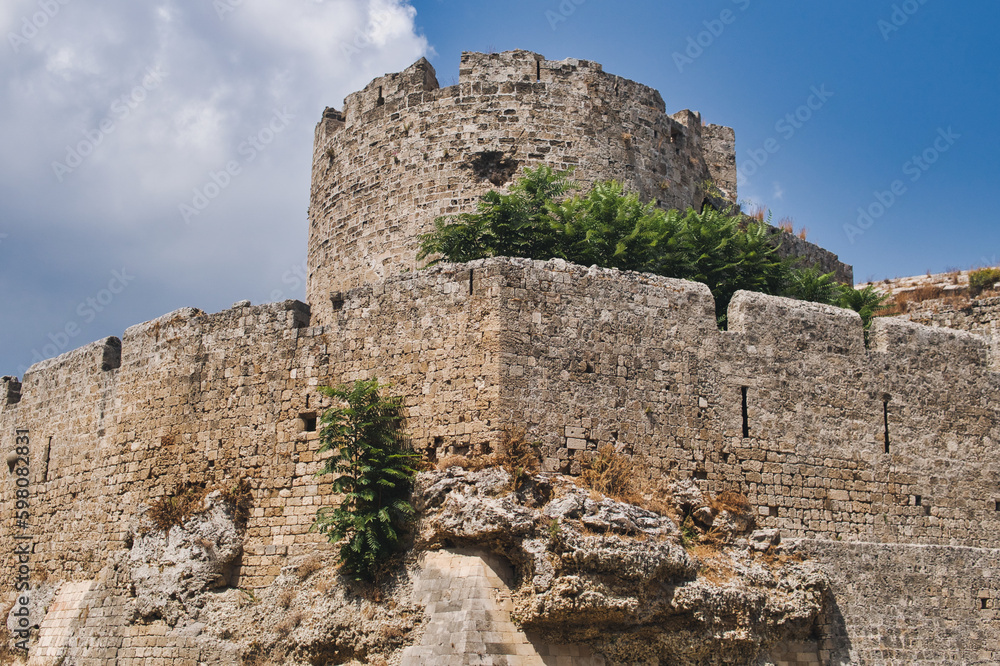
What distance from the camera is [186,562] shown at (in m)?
13.6

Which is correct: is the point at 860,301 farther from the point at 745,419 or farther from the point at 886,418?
the point at 745,419

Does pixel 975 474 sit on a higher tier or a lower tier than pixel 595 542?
higher

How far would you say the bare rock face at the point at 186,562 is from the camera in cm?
1334

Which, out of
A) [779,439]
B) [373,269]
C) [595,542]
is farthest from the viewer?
[373,269]

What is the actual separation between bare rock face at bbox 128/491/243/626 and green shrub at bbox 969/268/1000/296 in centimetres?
1418

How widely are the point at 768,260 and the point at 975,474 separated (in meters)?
4.06

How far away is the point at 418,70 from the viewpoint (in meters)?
17.6

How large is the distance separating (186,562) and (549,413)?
5.22 metres

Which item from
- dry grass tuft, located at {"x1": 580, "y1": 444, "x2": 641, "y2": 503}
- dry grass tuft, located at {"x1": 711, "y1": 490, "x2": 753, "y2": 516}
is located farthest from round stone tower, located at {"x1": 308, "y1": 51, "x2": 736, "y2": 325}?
dry grass tuft, located at {"x1": 711, "y1": 490, "x2": 753, "y2": 516}

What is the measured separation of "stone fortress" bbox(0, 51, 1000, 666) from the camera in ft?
40.4

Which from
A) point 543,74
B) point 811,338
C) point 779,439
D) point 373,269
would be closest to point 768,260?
point 811,338

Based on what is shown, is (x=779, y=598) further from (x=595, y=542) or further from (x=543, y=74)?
(x=543, y=74)

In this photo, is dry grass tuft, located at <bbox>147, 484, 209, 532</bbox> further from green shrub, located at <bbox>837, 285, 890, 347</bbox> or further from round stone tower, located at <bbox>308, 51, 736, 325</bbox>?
green shrub, located at <bbox>837, 285, 890, 347</bbox>

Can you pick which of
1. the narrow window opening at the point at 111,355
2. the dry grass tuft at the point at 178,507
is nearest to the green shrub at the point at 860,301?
the dry grass tuft at the point at 178,507
